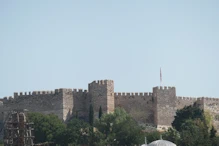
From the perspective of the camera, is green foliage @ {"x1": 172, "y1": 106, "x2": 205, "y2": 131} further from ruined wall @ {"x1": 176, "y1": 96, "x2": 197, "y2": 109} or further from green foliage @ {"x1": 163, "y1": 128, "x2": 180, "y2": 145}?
green foliage @ {"x1": 163, "y1": 128, "x2": 180, "y2": 145}

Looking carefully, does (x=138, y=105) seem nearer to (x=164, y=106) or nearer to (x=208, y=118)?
(x=164, y=106)

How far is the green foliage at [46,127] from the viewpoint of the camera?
8388 centimetres

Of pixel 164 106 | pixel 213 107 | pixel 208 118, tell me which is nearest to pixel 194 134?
pixel 164 106

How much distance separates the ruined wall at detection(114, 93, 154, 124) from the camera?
3556 inches

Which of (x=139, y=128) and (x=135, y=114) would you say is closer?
(x=139, y=128)

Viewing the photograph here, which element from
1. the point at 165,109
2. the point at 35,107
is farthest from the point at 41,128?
the point at 165,109

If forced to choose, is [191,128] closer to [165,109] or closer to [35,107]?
[165,109]

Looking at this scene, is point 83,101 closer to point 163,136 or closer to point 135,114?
point 135,114

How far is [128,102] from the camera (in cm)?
9069

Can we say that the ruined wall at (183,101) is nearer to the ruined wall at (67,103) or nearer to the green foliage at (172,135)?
the green foliage at (172,135)

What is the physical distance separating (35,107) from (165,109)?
11.6m

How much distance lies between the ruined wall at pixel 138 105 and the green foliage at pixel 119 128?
4272 millimetres

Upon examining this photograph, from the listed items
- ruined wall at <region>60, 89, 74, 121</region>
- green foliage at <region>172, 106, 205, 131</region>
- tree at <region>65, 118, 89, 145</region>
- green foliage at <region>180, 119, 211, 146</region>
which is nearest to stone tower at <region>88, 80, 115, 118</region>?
ruined wall at <region>60, 89, 74, 121</region>

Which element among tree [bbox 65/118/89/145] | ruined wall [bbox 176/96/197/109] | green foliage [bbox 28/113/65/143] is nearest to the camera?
tree [bbox 65/118/89/145]
